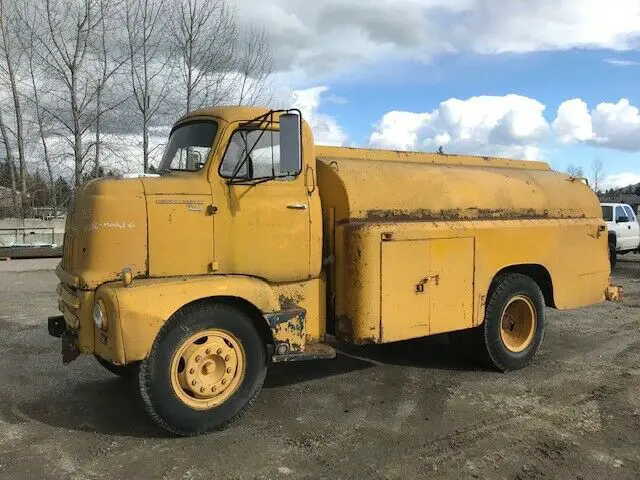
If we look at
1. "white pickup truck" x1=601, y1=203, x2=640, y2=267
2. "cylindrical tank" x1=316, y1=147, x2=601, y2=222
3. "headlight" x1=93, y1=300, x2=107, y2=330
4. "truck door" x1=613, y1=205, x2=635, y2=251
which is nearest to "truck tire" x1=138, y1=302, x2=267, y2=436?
"headlight" x1=93, y1=300, x2=107, y2=330

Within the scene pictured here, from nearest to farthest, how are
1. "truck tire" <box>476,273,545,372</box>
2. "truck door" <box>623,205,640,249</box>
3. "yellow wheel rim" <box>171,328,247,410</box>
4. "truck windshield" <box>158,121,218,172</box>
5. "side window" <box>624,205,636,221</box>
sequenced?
1. "yellow wheel rim" <box>171,328,247,410</box>
2. "truck windshield" <box>158,121,218,172</box>
3. "truck tire" <box>476,273,545,372</box>
4. "truck door" <box>623,205,640,249</box>
5. "side window" <box>624,205,636,221</box>

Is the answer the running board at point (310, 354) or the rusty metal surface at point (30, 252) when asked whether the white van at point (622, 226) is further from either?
the rusty metal surface at point (30, 252)

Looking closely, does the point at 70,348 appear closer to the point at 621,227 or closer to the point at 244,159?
the point at 244,159

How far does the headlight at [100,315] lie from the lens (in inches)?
167

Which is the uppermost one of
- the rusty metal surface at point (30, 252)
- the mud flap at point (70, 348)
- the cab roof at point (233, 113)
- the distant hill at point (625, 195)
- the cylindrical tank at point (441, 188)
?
the distant hill at point (625, 195)

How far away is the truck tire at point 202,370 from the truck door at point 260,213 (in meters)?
0.48

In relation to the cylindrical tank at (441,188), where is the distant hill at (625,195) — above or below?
above

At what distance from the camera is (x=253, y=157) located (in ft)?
16.4

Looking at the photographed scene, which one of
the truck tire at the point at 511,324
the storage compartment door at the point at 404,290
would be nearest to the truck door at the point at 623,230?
the truck tire at the point at 511,324

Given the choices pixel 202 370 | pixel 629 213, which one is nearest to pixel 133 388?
pixel 202 370

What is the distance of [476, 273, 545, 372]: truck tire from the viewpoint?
6.36 metres

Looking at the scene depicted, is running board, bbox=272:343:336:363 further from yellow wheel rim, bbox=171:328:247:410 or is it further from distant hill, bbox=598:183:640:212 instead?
distant hill, bbox=598:183:640:212

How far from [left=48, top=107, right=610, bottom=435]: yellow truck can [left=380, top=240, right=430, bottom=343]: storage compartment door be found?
0.05ft

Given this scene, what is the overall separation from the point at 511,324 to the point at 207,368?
3839 mm
